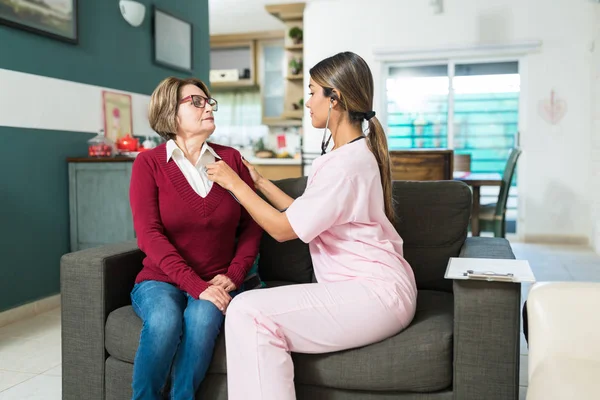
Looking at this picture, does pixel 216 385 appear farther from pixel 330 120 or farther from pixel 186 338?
pixel 330 120

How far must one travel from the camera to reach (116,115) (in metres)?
4.27

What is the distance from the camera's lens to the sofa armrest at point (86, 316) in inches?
76.0

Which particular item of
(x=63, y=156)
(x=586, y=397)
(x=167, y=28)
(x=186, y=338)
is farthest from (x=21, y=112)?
(x=586, y=397)

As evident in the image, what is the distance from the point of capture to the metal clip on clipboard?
157cm

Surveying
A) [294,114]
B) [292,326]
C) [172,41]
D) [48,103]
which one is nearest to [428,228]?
[292,326]

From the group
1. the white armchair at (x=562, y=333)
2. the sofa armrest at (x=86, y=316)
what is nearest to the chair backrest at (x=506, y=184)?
the white armchair at (x=562, y=333)

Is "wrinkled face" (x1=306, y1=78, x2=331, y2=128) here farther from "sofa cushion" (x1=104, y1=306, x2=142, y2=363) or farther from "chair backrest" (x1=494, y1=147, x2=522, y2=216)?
"chair backrest" (x1=494, y1=147, x2=522, y2=216)

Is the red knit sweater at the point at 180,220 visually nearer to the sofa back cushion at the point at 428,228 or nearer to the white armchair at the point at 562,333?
the sofa back cushion at the point at 428,228

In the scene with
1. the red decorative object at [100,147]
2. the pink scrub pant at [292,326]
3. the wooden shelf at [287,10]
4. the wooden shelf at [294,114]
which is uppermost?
the wooden shelf at [287,10]

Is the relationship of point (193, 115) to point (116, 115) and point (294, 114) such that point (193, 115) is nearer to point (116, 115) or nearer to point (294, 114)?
point (116, 115)

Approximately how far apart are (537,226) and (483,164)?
89cm

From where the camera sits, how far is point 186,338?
1.75 metres

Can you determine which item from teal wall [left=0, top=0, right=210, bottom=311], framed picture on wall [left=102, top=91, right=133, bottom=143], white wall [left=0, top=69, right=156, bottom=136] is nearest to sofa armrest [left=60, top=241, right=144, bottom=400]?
teal wall [left=0, top=0, right=210, bottom=311]

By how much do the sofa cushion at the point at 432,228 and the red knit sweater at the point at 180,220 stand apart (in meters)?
0.63
